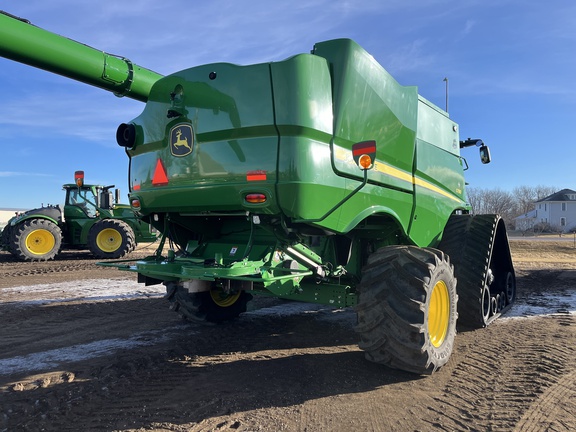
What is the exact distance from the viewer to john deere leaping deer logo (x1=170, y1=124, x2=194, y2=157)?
4.12m

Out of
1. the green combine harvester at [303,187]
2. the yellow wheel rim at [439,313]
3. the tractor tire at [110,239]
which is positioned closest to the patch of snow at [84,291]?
the green combine harvester at [303,187]

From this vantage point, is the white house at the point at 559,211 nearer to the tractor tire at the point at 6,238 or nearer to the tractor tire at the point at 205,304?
the tractor tire at the point at 6,238

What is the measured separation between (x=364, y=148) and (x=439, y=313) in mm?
2045

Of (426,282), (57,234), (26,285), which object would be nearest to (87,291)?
(26,285)

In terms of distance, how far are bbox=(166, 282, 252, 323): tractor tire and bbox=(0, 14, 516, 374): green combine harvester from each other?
0.21 m

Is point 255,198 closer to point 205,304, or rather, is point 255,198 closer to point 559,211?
point 205,304

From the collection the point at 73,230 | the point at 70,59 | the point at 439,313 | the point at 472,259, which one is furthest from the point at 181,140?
the point at 73,230

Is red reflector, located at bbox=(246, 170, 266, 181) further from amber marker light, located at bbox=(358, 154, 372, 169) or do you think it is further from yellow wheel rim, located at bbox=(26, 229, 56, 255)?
yellow wheel rim, located at bbox=(26, 229, 56, 255)

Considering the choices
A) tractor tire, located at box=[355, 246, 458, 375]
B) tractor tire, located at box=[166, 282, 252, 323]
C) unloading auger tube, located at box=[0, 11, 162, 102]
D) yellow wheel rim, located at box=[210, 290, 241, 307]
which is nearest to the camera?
tractor tire, located at box=[355, 246, 458, 375]

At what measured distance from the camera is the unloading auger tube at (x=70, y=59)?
210 inches

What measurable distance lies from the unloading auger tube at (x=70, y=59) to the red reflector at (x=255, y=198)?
143 inches

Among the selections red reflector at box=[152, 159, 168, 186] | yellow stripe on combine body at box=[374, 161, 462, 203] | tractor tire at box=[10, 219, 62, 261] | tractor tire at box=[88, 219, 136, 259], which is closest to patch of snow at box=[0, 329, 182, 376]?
red reflector at box=[152, 159, 168, 186]

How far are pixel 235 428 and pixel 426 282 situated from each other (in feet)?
6.56

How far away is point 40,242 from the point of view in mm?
14016
